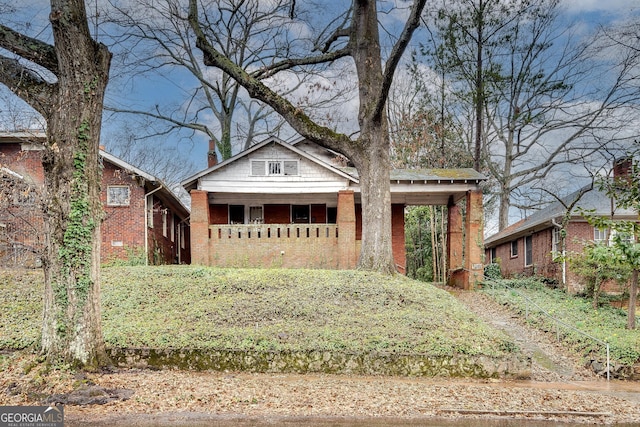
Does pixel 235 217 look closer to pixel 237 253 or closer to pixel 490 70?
pixel 237 253

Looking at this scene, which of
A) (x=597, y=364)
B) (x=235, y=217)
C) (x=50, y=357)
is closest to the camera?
(x=50, y=357)

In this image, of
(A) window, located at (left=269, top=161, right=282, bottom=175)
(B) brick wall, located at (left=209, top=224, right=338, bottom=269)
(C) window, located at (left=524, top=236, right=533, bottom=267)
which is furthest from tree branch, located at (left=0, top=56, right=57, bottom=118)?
(C) window, located at (left=524, top=236, right=533, bottom=267)

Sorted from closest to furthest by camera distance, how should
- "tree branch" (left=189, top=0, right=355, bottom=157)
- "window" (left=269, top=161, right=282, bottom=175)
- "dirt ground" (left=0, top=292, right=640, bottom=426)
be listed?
"dirt ground" (left=0, top=292, right=640, bottom=426) → "tree branch" (left=189, top=0, right=355, bottom=157) → "window" (left=269, top=161, right=282, bottom=175)

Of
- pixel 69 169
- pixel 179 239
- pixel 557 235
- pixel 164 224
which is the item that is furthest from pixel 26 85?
pixel 557 235

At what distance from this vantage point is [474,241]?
20.1 m

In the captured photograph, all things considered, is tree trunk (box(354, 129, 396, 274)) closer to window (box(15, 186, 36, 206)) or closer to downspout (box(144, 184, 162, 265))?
downspout (box(144, 184, 162, 265))

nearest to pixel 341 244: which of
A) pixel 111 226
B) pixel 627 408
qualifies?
pixel 111 226

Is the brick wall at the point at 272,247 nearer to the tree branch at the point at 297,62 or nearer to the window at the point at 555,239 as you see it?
the tree branch at the point at 297,62

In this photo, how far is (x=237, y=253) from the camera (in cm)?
1977

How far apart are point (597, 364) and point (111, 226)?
56.5ft

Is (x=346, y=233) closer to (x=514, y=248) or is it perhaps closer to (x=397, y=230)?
(x=397, y=230)

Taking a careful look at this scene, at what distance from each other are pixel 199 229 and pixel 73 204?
11.9m

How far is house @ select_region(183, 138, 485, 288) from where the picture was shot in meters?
19.8

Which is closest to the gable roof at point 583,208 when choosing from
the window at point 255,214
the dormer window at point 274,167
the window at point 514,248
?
the window at point 514,248
